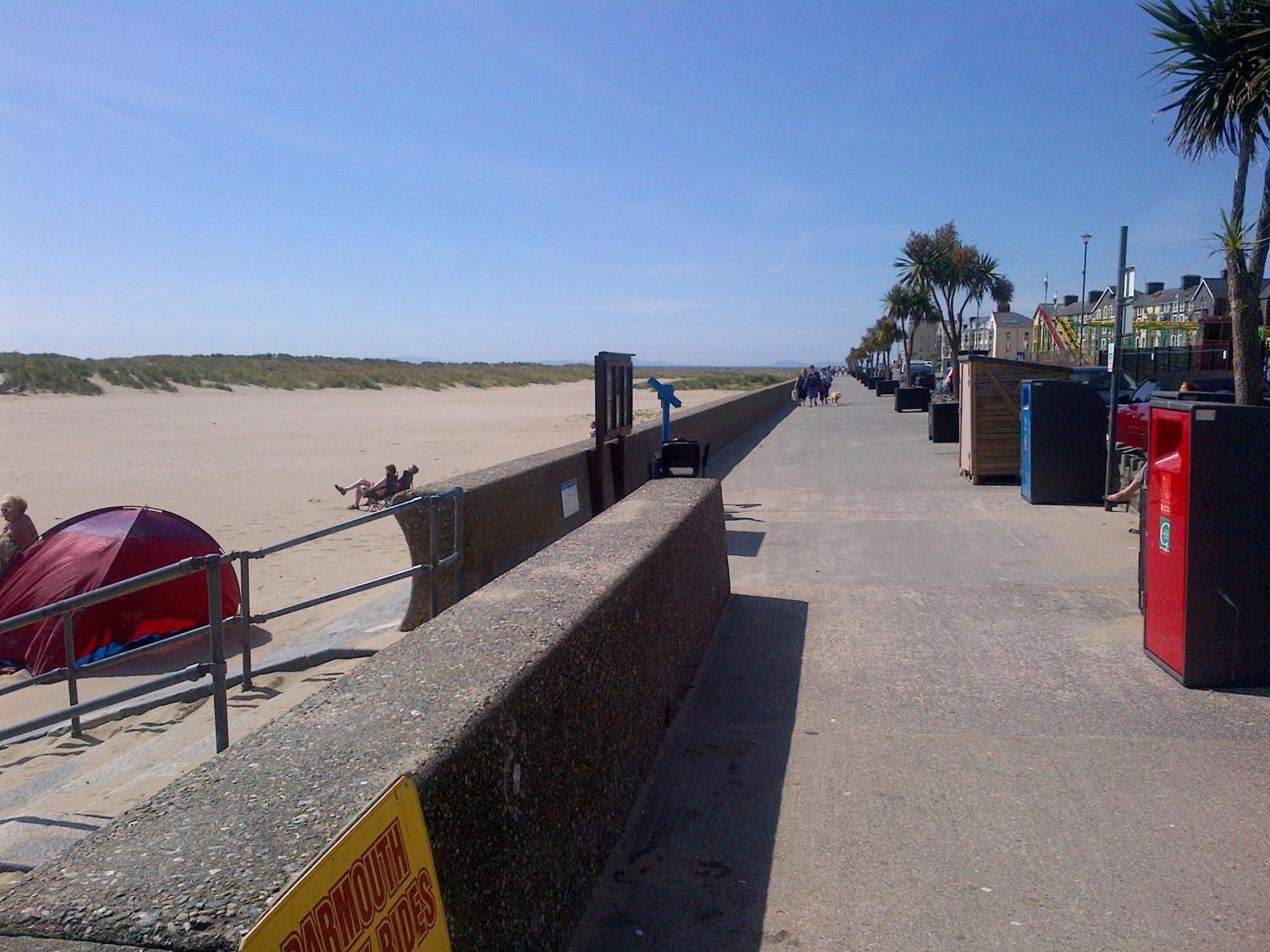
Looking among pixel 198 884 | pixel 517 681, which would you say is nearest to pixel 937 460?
pixel 517 681

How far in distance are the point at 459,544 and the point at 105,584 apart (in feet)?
13.5

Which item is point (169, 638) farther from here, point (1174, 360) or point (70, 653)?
point (1174, 360)

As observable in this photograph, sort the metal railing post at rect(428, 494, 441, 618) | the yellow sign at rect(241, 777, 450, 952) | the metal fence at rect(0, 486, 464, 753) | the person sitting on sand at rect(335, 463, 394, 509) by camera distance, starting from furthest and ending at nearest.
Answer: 1. the person sitting on sand at rect(335, 463, 394, 509)
2. the metal railing post at rect(428, 494, 441, 618)
3. the metal fence at rect(0, 486, 464, 753)
4. the yellow sign at rect(241, 777, 450, 952)

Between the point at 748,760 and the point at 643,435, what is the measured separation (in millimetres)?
9863

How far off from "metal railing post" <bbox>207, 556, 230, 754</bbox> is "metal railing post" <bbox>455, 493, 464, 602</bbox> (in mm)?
2411

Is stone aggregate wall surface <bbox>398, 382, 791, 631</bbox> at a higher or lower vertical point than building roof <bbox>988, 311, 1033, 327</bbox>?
lower

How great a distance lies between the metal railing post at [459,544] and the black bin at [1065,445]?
24.8 feet

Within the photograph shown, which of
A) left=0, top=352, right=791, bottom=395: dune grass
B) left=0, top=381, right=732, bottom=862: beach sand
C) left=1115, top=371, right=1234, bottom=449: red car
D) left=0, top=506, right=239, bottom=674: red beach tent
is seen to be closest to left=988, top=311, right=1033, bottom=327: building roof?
left=0, top=352, right=791, bottom=395: dune grass

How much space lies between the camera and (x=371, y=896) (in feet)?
6.69

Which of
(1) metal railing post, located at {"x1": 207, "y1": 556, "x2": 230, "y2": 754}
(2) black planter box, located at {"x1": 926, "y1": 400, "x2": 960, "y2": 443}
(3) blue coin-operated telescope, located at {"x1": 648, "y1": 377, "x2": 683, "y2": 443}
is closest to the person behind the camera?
(1) metal railing post, located at {"x1": 207, "y1": 556, "x2": 230, "y2": 754}

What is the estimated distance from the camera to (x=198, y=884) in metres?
1.91

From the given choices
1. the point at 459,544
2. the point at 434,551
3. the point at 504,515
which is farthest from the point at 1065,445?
the point at 434,551

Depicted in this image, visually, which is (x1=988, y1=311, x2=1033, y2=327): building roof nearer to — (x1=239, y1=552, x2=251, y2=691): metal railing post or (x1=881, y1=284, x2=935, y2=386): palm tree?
(x1=881, y1=284, x2=935, y2=386): palm tree

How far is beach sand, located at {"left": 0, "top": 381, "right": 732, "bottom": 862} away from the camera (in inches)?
239
